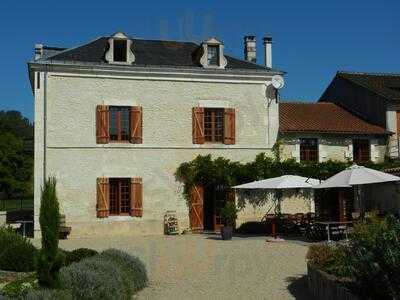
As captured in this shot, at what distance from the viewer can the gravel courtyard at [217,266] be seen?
32.6 feet

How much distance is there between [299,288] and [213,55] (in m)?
13.4

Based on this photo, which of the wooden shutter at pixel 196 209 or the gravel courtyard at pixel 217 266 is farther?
the wooden shutter at pixel 196 209

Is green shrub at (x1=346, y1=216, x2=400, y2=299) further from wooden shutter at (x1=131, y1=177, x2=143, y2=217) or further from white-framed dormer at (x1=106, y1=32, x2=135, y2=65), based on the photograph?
white-framed dormer at (x1=106, y1=32, x2=135, y2=65)

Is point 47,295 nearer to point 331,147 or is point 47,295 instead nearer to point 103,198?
point 103,198

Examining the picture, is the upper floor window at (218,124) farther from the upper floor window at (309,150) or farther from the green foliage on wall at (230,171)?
the upper floor window at (309,150)

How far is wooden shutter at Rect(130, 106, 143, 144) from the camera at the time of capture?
20438 mm

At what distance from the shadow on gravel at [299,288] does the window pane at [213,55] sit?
1235cm

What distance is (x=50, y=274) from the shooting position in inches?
290

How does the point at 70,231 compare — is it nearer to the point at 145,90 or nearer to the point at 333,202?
the point at 145,90

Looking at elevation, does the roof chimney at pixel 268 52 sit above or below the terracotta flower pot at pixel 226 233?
above

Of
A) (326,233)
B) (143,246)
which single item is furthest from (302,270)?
(143,246)

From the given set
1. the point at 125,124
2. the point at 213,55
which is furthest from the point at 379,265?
the point at 213,55

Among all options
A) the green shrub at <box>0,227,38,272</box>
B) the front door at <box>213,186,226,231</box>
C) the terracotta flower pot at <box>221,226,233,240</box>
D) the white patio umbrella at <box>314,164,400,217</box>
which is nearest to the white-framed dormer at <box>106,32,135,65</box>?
the front door at <box>213,186,226,231</box>

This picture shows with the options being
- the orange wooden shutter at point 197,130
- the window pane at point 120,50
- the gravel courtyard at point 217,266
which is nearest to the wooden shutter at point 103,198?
the gravel courtyard at point 217,266
